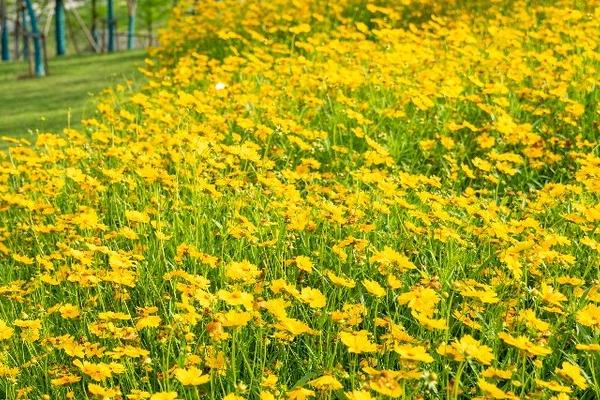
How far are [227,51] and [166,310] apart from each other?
15.0ft

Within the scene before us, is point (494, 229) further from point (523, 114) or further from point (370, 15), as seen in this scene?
point (370, 15)

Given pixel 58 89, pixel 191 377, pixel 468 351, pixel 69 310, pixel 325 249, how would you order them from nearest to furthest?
pixel 468 351 < pixel 191 377 < pixel 69 310 < pixel 325 249 < pixel 58 89

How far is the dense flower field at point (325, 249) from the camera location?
2006mm

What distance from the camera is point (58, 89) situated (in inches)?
335

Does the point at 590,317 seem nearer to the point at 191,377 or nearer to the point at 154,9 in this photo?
the point at 191,377

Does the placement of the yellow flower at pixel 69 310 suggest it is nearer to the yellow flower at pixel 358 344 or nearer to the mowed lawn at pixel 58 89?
the yellow flower at pixel 358 344

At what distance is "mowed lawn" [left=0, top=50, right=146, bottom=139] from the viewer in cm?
652

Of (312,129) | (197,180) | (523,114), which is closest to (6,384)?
(197,180)

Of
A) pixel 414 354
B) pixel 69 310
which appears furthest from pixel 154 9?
pixel 414 354

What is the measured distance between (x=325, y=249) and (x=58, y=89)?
21.4ft

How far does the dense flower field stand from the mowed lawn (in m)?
1.85

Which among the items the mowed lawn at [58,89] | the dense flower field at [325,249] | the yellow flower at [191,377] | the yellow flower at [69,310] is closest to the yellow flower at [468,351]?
the dense flower field at [325,249]

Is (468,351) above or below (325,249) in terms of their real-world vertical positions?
above

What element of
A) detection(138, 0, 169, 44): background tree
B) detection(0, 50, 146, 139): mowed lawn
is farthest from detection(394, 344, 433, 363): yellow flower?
detection(138, 0, 169, 44): background tree
